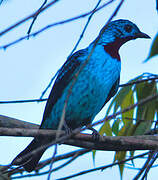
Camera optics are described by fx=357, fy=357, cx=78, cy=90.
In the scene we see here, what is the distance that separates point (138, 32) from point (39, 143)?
214cm

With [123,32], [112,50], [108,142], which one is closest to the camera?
[108,142]

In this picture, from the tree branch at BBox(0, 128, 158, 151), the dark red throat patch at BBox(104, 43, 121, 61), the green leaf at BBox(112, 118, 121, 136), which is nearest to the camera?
the tree branch at BBox(0, 128, 158, 151)

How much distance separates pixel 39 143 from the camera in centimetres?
425

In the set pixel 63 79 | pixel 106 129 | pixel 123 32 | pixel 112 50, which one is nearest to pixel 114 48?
pixel 112 50

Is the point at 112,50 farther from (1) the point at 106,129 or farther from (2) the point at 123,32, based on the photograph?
(1) the point at 106,129

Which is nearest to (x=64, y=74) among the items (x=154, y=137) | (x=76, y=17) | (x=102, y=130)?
(x=102, y=130)

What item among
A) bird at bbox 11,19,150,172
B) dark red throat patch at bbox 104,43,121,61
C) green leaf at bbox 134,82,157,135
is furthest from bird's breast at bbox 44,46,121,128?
green leaf at bbox 134,82,157,135

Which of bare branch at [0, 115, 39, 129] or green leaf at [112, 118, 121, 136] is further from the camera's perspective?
green leaf at [112, 118, 121, 136]

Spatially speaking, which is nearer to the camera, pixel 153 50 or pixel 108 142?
pixel 153 50

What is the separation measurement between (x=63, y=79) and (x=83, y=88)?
441mm

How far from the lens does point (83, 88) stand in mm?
4352

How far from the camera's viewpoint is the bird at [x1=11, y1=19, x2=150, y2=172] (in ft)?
14.3

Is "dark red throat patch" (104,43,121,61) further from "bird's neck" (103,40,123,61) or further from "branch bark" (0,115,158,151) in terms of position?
"branch bark" (0,115,158,151)

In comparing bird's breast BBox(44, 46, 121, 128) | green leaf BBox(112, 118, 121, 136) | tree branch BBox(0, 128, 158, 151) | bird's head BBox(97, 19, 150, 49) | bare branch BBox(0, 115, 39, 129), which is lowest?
tree branch BBox(0, 128, 158, 151)
